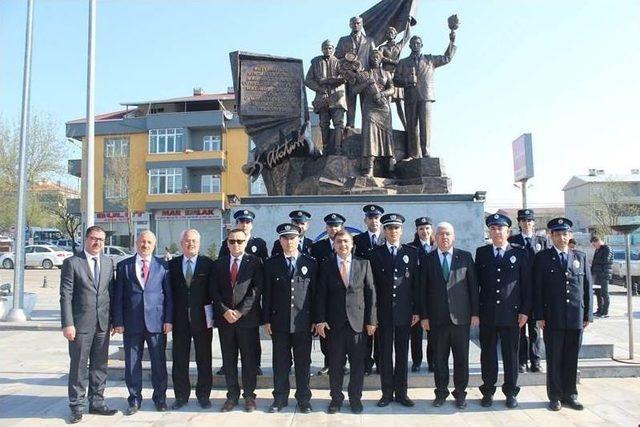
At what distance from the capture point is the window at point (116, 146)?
37375 millimetres

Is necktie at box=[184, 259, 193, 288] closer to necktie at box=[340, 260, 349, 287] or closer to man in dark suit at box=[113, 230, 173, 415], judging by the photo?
man in dark suit at box=[113, 230, 173, 415]

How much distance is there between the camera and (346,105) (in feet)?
28.6

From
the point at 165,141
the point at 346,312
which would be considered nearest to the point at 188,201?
the point at 165,141

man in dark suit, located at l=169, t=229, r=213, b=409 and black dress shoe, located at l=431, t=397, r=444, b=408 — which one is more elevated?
man in dark suit, located at l=169, t=229, r=213, b=409

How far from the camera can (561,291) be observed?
503cm

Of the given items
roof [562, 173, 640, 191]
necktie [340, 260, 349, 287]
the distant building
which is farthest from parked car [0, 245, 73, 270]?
roof [562, 173, 640, 191]

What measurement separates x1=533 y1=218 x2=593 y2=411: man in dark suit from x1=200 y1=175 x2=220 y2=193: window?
33463mm

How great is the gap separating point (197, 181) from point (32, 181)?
14.4 metres

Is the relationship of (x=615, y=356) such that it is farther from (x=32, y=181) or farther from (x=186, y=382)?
(x=32, y=181)

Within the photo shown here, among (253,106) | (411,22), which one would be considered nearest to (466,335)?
(253,106)

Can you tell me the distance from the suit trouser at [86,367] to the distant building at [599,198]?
3956 cm

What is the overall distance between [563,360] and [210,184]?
34138 mm

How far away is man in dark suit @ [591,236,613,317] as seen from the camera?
37.5 ft

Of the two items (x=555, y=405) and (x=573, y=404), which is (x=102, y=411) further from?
(x=573, y=404)
